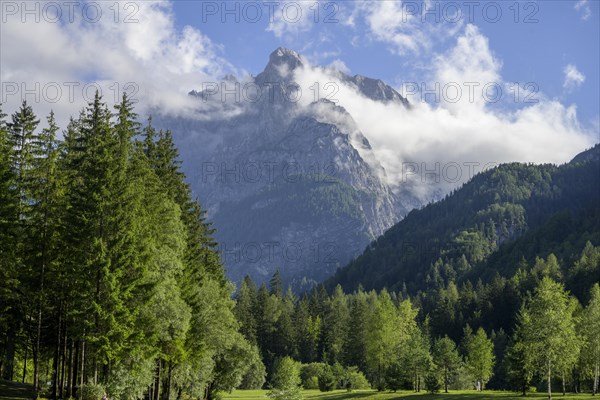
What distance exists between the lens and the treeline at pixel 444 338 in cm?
6956

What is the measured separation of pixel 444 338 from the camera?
340ft

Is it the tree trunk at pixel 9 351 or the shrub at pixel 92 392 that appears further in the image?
the tree trunk at pixel 9 351

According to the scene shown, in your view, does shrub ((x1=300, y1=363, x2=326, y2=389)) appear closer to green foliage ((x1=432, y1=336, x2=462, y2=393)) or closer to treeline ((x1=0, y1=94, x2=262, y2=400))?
green foliage ((x1=432, y1=336, x2=462, y2=393))

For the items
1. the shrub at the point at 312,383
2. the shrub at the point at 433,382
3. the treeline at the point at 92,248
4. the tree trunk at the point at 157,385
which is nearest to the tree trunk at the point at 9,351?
the treeline at the point at 92,248

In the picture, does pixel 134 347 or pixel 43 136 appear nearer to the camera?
pixel 134 347

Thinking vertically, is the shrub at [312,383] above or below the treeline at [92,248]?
below

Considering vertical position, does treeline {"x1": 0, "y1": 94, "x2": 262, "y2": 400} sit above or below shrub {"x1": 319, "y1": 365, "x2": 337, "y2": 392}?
above

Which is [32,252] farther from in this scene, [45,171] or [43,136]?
[43,136]

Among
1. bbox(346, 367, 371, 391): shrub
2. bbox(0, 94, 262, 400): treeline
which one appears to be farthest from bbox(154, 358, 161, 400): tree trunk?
bbox(346, 367, 371, 391): shrub

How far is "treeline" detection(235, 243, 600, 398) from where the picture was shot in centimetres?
6956

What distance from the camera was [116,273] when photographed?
39.3 m

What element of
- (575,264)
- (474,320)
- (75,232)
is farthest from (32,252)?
(575,264)

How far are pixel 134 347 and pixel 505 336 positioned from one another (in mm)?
118397

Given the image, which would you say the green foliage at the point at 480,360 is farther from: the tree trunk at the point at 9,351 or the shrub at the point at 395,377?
the tree trunk at the point at 9,351
